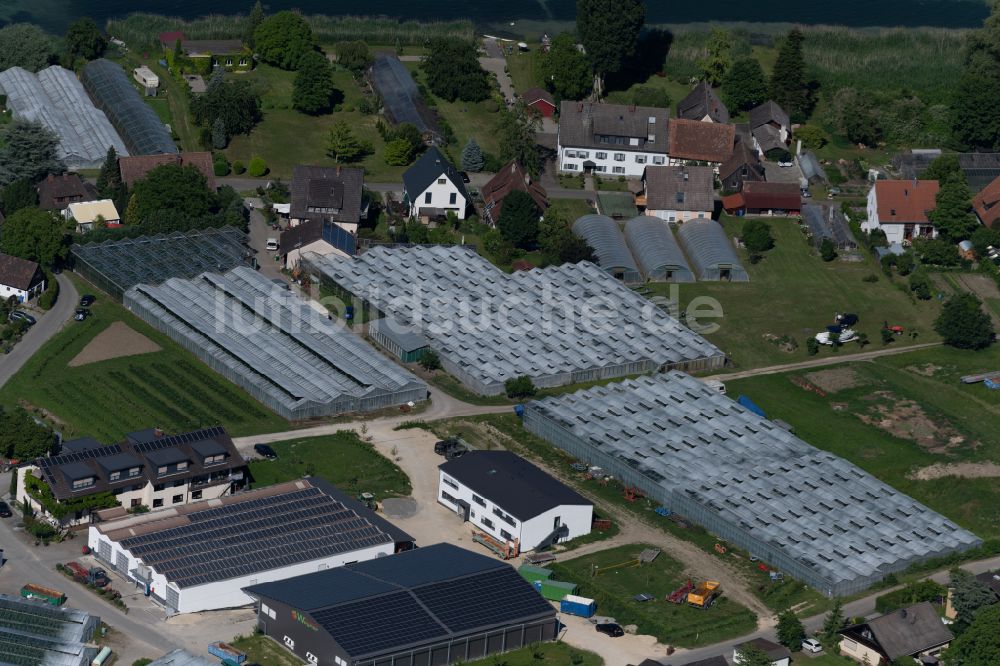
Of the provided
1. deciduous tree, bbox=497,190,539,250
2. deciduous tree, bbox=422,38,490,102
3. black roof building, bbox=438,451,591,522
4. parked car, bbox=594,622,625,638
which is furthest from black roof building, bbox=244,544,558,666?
deciduous tree, bbox=422,38,490,102

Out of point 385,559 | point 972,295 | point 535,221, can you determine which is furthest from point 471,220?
point 385,559

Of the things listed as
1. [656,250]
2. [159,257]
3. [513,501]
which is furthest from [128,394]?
[656,250]

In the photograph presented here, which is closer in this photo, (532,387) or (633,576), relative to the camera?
(633,576)

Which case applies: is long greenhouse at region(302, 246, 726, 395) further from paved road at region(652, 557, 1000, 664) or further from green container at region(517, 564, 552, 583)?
paved road at region(652, 557, 1000, 664)

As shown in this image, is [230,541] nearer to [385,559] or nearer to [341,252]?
[385,559]

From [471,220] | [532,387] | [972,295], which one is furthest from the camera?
[471,220]

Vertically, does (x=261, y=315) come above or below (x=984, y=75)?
below
